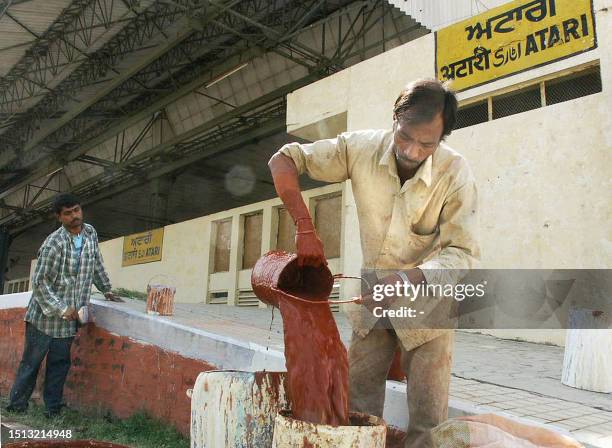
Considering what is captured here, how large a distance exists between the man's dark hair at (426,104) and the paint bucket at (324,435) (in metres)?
1.11

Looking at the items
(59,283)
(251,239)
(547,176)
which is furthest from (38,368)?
(251,239)

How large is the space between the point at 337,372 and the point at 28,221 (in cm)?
2732

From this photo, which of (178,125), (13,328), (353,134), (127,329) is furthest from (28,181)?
(353,134)

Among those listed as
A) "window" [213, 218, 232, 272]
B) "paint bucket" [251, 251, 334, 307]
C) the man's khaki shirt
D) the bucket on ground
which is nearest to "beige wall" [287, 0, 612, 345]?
the bucket on ground

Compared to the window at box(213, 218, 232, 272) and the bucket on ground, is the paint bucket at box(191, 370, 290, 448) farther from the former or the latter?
the window at box(213, 218, 232, 272)

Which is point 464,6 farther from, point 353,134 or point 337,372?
point 337,372

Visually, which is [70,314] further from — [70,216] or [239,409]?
[239,409]

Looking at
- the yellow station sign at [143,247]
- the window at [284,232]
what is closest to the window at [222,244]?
the window at [284,232]

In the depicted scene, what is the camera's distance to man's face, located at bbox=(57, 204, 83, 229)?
424cm

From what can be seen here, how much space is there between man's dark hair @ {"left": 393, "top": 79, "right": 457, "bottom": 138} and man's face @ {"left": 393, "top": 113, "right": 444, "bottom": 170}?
2 cm

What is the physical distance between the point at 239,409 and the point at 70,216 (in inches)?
105

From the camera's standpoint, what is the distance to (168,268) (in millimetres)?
13500

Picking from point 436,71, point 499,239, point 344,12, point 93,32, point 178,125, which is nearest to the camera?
point 499,239

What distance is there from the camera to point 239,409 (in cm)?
225
